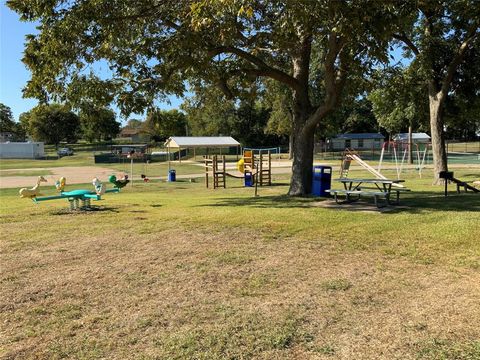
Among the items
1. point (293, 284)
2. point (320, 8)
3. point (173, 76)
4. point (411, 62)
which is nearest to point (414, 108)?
point (411, 62)

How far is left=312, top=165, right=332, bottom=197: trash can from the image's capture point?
13.9m

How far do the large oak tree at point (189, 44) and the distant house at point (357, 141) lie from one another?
78.4 m

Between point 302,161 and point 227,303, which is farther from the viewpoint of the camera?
point 302,161

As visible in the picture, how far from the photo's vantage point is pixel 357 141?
9244 centimetres

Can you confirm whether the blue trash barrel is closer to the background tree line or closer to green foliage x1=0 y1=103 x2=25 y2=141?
the background tree line

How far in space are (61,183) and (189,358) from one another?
954 centimetres

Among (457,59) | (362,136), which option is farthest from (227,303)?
(362,136)

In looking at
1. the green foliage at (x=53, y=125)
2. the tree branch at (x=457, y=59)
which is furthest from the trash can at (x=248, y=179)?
the green foliage at (x=53, y=125)

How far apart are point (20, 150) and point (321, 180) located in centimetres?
7078

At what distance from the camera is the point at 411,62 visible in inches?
822

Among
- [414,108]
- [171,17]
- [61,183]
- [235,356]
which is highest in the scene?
[171,17]

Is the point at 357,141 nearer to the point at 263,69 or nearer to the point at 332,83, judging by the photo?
the point at 263,69

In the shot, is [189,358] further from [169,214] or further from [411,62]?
[411,62]

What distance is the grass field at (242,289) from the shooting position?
12.3 ft
